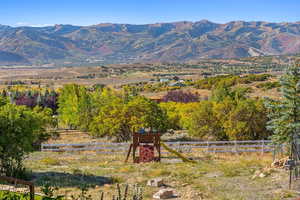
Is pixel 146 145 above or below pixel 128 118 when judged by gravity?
below

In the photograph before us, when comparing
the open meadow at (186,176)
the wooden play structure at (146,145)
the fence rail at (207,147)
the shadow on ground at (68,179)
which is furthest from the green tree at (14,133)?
the fence rail at (207,147)

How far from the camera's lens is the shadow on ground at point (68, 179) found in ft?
63.9

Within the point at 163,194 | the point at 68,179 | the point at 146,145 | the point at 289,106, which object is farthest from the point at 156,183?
the point at 146,145

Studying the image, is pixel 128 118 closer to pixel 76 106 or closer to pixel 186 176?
pixel 186 176

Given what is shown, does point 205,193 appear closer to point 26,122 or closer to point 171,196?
point 171,196

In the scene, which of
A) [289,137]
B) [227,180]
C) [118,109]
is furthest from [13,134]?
[118,109]

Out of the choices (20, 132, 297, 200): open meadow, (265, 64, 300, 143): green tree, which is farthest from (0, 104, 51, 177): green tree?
(265, 64, 300, 143): green tree

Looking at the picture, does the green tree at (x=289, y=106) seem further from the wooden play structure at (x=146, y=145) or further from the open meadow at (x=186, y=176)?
the wooden play structure at (x=146, y=145)

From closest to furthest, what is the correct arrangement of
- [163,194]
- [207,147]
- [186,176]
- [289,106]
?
1. [163,194]
2. [289,106]
3. [186,176]
4. [207,147]

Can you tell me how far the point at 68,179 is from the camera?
2055cm

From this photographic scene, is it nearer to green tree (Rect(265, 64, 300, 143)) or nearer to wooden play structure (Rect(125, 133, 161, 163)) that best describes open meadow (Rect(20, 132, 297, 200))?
wooden play structure (Rect(125, 133, 161, 163))

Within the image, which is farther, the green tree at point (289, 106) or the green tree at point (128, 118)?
the green tree at point (128, 118)

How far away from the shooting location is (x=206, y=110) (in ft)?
123

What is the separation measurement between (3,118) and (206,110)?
21632 mm
